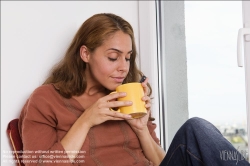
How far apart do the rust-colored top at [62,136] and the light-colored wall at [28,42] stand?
0.09 m

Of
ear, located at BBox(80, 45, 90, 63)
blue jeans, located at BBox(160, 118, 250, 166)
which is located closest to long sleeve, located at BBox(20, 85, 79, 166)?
ear, located at BBox(80, 45, 90, 63)

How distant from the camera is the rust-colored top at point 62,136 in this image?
3.58ft

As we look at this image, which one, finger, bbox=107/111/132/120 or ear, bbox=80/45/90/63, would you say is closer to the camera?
finger, bbox=107/111/132/120

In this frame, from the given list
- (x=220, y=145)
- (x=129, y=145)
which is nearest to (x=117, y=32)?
(x=129, y=145)

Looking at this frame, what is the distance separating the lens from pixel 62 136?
1188mm

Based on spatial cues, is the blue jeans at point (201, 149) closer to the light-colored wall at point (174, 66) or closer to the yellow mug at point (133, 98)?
the yellow mug at point (133, 98)

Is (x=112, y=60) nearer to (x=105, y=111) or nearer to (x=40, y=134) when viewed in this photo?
(x=105, y=111)

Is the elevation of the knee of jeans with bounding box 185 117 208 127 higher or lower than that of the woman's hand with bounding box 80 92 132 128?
lower

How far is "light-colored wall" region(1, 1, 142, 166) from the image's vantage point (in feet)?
4.07

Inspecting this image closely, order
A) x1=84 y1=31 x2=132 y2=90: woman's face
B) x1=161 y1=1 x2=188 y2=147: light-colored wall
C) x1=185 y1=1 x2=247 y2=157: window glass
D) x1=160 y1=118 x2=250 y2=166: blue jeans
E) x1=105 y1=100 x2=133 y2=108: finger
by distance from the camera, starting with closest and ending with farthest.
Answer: x1=160 y1=118 x2=250 y2=166: blue jeans → x1=105 y1=100 x2=133 y2=108: finger → x1=84 y1=31 x2=132 y2=90: woman's face → x1=185 y1=1 x2=247 y2=157: window glass → x1=161 y1=1 x2=188 y2=147: light-colored wall

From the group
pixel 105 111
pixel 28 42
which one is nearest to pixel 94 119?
pixel 105 111

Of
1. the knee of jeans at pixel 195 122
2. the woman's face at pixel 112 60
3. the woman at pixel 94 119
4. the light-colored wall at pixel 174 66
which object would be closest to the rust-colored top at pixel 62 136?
the woman at pixel 94 119

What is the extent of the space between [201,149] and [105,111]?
331 millimetres

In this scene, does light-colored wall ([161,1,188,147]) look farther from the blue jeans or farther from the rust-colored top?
the blue jeans
